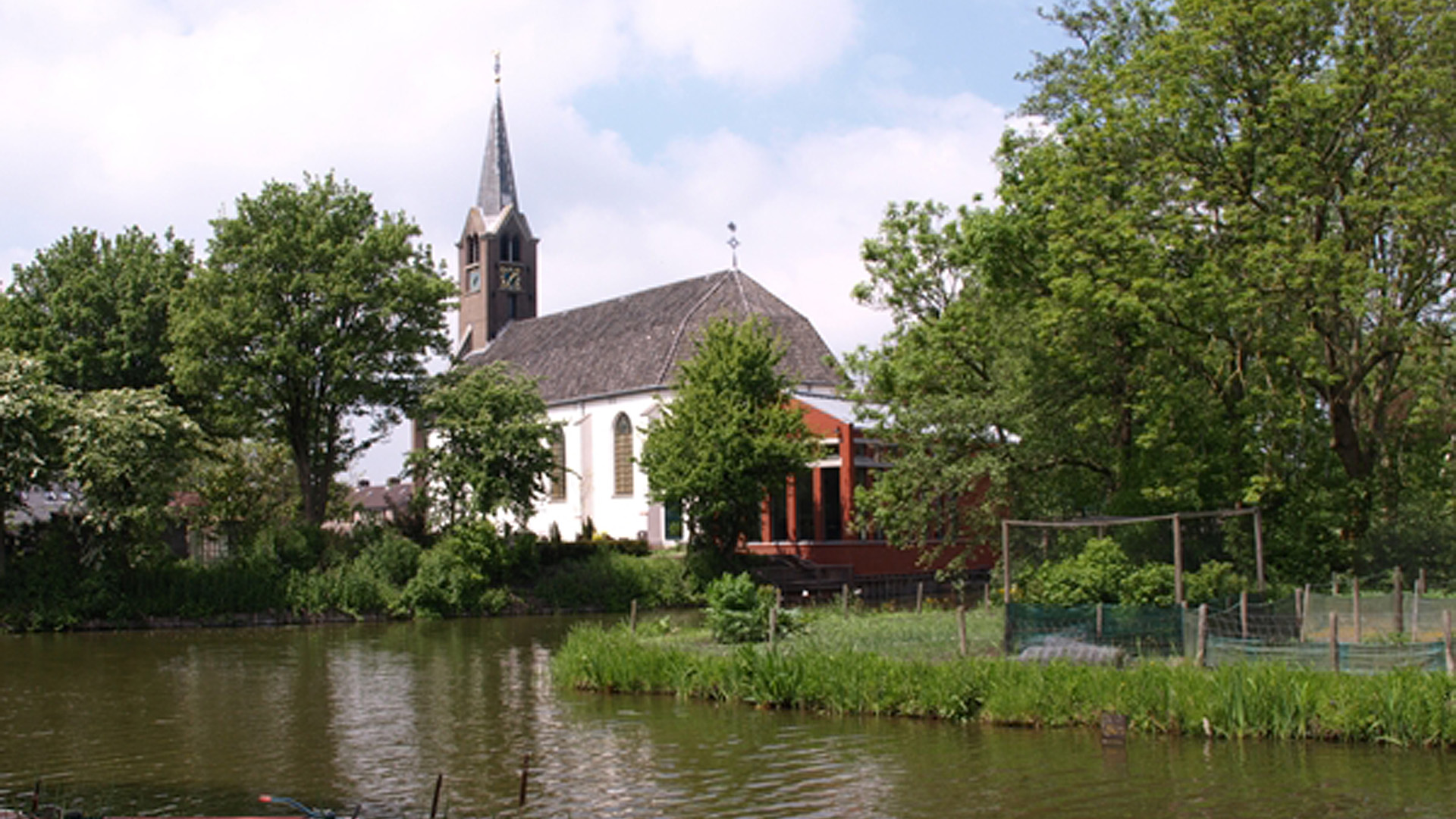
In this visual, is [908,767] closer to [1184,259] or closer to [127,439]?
[1184,259]

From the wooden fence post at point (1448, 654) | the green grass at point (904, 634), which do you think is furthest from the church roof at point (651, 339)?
the wooden fence post at point (1448, 654)

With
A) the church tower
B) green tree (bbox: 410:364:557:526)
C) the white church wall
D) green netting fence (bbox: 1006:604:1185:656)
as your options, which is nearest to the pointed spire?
the church tower

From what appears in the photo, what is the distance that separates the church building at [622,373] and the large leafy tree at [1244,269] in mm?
11271

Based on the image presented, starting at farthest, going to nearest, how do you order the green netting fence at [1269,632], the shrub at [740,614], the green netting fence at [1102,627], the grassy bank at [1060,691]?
the shrub at [740,614], the green netting fence at [1102,627], the green netting fence at [1269,632], the grassy bank at [1060,691]

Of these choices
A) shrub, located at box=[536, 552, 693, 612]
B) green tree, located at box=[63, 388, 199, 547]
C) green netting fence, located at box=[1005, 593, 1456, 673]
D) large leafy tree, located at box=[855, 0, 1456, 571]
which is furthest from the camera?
shrub, located at box=[536, 552, 693, 612]

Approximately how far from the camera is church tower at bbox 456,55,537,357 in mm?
71312

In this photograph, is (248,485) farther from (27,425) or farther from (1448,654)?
(1448,654)

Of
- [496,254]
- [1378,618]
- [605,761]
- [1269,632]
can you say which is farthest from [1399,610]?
[496,254]

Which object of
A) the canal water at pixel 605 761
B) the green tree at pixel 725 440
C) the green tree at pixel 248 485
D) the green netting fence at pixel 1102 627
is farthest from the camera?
the green tree at pixel 248 485

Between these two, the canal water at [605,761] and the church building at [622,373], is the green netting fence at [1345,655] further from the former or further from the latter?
the church building at [622,373]

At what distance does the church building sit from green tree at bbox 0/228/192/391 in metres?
11.7

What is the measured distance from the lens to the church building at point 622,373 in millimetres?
47188

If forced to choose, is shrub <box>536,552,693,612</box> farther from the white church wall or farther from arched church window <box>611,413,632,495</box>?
arched church window <box>611,413,632,495</box>

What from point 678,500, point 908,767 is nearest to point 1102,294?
point 908,767
